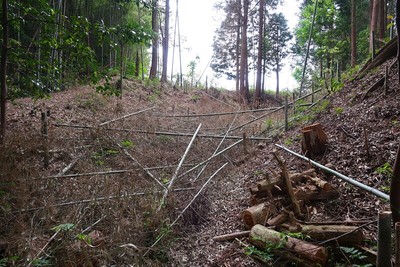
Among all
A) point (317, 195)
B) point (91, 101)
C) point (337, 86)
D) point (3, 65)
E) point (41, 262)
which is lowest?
point (41, 262)

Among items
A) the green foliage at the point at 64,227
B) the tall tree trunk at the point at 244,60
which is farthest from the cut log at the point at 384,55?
the tall tree trunk at the point at 244,60

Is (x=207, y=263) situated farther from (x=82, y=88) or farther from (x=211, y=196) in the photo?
(x=82, y=88)

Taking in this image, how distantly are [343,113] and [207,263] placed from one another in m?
4.22

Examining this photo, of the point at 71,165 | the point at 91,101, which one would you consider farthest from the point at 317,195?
the point at 91,101

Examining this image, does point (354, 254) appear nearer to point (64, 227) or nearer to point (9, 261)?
point (64, 227)

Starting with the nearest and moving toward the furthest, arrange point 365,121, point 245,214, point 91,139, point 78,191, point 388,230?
point 388,230
point 245,214
point 78,191
point 365,121
point 91,139

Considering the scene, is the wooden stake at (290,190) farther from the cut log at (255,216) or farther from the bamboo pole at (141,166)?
the bamboo pole at (141,166)

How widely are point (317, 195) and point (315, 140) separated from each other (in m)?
1.39

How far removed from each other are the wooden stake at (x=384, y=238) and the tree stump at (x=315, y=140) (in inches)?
115

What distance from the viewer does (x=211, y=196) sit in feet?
15.8

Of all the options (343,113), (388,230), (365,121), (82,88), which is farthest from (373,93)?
(82,88)

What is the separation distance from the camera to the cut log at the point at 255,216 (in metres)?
3.41

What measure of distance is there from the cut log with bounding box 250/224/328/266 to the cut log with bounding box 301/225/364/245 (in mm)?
162

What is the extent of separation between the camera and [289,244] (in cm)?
271
